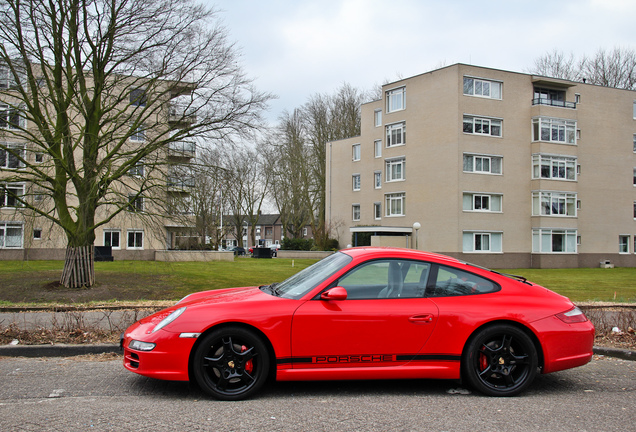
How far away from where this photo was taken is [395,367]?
201 inches

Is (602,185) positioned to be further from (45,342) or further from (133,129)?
(45,342)

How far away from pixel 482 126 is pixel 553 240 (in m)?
10.6

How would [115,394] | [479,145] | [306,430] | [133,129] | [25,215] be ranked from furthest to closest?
[479,145] → [133,129] → [25,215] → [115,394] → [306,430]

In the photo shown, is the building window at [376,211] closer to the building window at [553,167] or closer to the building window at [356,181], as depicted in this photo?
the building window at [356,181]

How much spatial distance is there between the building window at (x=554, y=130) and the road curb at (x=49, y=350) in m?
41.5

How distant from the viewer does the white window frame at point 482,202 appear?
1607 inches

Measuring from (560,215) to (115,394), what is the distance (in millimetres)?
43013

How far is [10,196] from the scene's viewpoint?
1800cm

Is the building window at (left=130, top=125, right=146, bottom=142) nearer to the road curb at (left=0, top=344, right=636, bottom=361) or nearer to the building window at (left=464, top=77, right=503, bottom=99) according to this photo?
the road curb at (left=0, top=344, right=636, bottom=361)

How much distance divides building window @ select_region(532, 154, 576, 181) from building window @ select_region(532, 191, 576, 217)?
1.34 m

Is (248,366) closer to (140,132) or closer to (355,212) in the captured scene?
(140,132)

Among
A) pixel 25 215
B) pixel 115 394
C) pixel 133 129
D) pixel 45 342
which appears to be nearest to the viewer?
pixel 115 394

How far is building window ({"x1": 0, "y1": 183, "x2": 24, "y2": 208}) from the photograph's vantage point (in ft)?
58.7

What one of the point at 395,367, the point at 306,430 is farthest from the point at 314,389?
the point at 306,430
